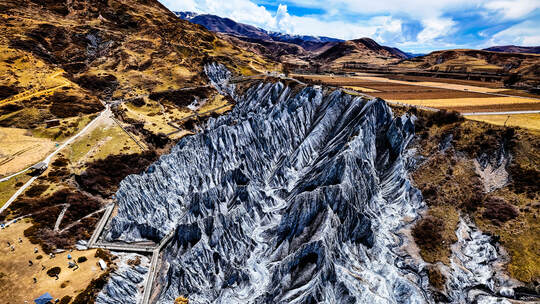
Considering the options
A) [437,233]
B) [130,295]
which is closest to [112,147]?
[130,295]

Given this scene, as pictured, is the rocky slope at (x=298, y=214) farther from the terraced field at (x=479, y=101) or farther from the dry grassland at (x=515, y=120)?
the terraced field at (x=479, y=101)

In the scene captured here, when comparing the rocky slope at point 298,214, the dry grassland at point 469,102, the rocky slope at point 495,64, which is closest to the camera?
the rocky slope at point 298,214

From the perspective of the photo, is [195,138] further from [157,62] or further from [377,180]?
[157,62]

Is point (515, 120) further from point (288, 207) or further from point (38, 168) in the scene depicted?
point (38, 168)

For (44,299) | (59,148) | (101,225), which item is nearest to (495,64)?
(101,225)

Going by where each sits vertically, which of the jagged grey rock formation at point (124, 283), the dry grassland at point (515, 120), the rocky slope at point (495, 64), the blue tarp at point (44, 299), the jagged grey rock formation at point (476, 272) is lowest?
the jagged grey rock formation at point (124, 283)

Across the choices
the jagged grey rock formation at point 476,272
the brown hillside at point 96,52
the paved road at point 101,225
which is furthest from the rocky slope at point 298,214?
the brown hillside at point 96,52
